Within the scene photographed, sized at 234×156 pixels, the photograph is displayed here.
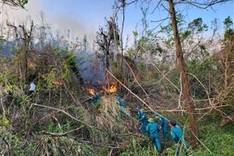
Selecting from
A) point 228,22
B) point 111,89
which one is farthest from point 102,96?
point 228,22

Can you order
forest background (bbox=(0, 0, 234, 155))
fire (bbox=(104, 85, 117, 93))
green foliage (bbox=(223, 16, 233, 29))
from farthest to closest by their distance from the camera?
green foliage (bbox=(223, 16, 233, 29))
fire (bbox=(104, 85, 117, 93))
forest background (bbox=(0, 0, 234, 155))

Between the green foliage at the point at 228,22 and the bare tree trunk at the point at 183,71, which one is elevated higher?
the green foliage at the point at 228,22

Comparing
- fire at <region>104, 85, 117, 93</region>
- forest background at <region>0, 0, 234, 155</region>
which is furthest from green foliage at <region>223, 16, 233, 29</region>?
fire at <region>104, 85, 117, 93</region>

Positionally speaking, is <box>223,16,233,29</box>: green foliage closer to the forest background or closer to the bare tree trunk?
the forest background

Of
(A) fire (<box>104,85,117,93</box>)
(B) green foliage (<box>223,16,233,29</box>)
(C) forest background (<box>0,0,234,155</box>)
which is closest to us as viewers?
(C) forest background (<box>0,0,234,155</box>)

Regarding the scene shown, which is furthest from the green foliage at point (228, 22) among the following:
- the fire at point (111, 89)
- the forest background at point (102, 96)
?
the fire at point (111, 89)

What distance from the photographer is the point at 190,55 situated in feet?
50.6

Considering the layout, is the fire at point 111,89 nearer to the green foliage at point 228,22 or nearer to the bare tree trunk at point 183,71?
the bare tree trunk at point 183,71

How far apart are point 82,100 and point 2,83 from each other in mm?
2140

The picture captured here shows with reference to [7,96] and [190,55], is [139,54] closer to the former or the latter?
[190,55]

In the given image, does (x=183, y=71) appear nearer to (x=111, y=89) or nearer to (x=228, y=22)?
(x=111, y=89)

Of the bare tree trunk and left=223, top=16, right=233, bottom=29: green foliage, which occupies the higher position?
left=223, top=16, right=233, bottom=29: green foliage

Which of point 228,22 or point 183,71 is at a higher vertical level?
point 228,22

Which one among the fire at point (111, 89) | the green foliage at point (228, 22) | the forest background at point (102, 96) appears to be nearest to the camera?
the forest background at point (102, 96)
